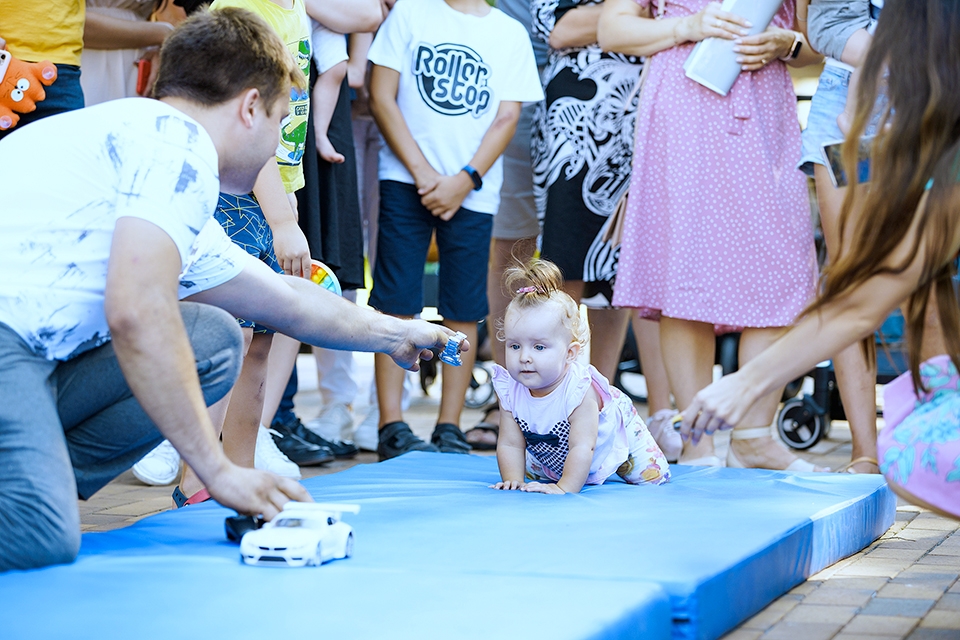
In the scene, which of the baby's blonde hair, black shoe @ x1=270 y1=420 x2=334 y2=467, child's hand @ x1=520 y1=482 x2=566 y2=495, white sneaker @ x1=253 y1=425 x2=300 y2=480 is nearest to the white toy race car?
child's hand @ x1=520 y1=482 x2=566 y2=495

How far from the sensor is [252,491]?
201 centimetres

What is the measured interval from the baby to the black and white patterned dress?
1.17 meters

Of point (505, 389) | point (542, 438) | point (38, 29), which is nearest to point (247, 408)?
point (505, 389)

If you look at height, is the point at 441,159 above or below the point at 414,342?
above

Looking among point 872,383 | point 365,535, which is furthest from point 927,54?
point 872,383

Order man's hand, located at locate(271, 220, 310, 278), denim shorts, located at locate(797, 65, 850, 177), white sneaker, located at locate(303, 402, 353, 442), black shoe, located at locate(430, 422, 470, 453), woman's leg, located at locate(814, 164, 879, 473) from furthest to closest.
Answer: white sneaker, located at locate(303, 402, 353, 442) → black shoe, located at locate(430, 422, 470, 453) → woman's leg, located at locate(814, 164, 879, 473) → denim shorts, located at locate(797, 65, 850, 177) → man's hand, located at locate(271, 220, 310, 278)

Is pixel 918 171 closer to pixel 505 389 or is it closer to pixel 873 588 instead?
pixel 873 588

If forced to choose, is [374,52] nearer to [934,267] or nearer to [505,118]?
[505,118]

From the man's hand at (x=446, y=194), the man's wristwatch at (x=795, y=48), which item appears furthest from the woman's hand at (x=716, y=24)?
the man's hand at (x=446, y=194)

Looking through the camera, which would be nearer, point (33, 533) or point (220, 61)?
point (33, 533)

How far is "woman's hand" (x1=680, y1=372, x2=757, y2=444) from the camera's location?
6.43 ft

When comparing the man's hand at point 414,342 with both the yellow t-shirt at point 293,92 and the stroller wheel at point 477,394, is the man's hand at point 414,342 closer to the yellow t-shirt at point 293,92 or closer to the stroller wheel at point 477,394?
the yellow t-shirt at point 293,92

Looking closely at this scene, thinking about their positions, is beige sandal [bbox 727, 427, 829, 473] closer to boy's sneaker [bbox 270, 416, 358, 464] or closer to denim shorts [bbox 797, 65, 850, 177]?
denim shorts [bbox 797, 65, 850, 177]

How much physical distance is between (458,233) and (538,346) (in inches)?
55.1
